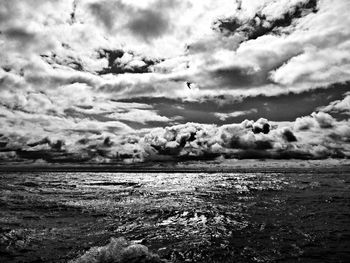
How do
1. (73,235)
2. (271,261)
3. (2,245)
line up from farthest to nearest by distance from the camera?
1. (73,235)
2. (2,245)
3. (271,261)

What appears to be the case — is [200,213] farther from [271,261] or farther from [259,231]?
[271,261]

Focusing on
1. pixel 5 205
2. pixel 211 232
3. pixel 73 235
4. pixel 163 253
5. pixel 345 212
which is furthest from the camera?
pixel 5 205

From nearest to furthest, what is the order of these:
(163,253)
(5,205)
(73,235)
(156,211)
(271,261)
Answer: (271,261)
(163,253)
(73,235)
(156,211)
(5,205)

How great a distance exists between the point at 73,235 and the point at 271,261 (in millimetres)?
12278

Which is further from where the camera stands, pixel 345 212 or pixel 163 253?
pixel 345 212

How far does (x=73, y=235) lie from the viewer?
61.0ft

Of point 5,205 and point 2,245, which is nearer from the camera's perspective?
point 2,245

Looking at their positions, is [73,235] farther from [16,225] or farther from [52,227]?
[16,225]

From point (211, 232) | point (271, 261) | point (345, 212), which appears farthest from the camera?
point (345, 212)

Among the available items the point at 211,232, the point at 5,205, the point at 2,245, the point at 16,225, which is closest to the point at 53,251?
the point at 2,245

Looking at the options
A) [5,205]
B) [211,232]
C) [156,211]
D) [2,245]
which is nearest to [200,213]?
[156,211]

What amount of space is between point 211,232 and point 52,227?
11.6 meters

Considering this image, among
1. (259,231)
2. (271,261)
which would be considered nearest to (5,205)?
(259,231)

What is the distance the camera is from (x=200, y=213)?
27.5m
